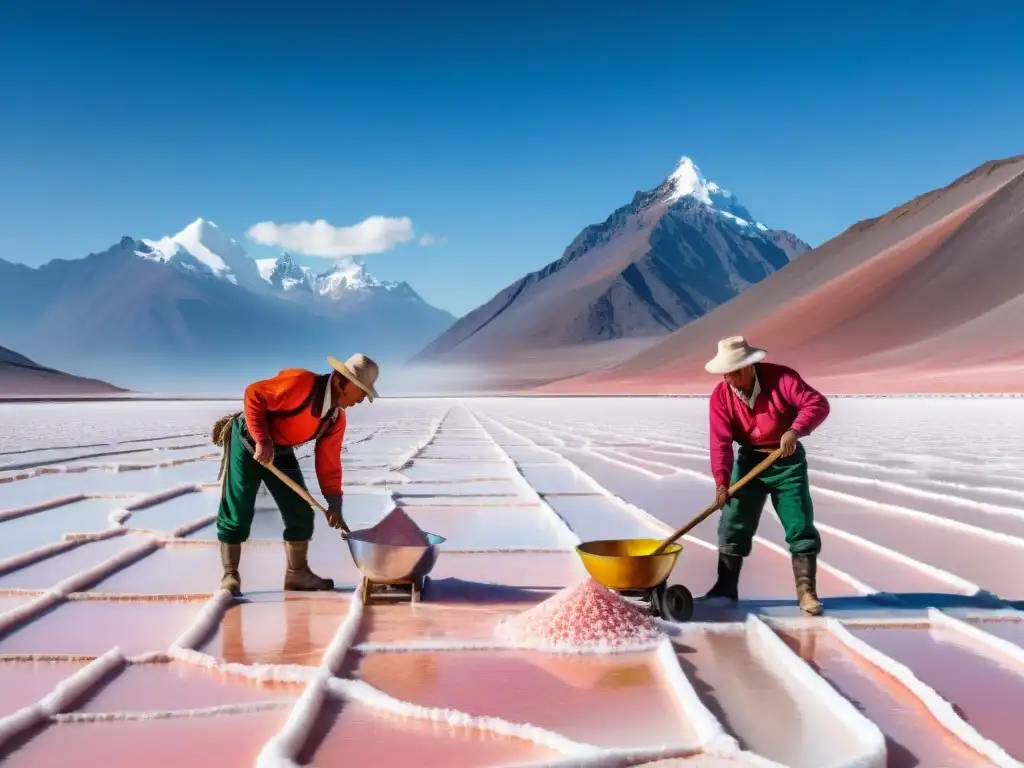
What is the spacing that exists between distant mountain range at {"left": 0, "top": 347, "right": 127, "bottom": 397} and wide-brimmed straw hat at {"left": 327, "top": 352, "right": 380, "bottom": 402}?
6027 cm

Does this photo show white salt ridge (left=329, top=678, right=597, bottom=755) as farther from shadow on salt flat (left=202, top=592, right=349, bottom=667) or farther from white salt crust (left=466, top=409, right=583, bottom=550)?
white salt crust (left=466, top=409, right=583, bottom=550)

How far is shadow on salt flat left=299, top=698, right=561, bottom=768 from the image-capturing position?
1724mm

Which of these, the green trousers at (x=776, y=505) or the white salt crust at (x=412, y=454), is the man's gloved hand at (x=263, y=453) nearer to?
the green trousers at (x=776, y=505)

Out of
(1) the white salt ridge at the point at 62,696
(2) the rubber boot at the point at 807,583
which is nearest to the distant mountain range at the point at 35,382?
(1) the white salt ridge at the point at 62,696

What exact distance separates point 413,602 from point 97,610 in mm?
940

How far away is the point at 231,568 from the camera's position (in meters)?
2.98

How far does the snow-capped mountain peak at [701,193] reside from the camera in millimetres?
153750

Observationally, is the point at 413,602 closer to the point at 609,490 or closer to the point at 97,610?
the point at 97,610

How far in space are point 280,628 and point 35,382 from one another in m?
64.6

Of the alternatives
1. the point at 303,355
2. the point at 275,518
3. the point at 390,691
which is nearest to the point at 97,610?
the point at 390,691

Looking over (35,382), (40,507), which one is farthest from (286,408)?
(35,382)

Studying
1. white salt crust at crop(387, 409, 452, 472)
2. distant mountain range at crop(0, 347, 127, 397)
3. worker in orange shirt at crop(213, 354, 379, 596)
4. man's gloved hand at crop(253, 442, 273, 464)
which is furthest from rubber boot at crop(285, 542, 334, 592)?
distant mountain range at crop(0, 347, 127, 397)

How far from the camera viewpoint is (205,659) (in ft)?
7.41

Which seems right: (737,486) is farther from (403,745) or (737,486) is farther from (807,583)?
(403,745)
